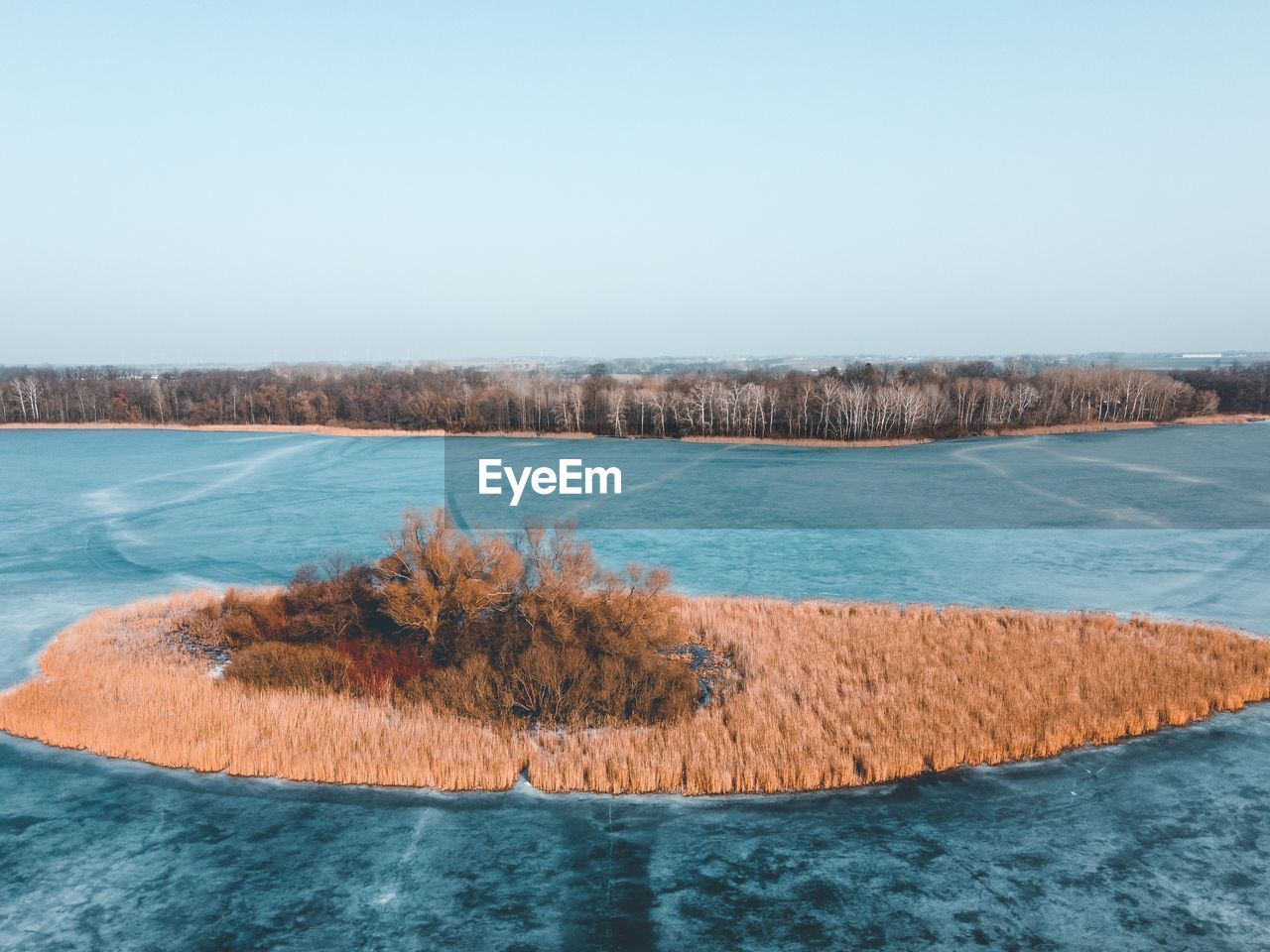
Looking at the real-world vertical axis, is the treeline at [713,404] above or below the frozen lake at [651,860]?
above

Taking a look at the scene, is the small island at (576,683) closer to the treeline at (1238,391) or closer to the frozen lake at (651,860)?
the frozen lake at (651,860)

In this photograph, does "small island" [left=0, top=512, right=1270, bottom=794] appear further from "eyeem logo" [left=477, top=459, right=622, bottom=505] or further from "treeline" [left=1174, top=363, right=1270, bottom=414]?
"treeline" [left=1174, top=363, right=1270, bottom=414]

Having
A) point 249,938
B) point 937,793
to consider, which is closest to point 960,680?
point 937,793

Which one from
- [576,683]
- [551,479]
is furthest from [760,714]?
[551,479]

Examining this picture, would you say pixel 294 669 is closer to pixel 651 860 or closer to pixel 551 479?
pixel 651 860

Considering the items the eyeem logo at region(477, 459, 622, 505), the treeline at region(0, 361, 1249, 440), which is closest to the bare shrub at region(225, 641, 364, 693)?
the eyeem logo at region(477, 459, 622, 505)

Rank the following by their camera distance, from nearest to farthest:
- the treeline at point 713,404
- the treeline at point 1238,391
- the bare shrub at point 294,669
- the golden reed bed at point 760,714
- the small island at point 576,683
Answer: the golden reed bed at point 760,714, the small island at point 576,683, the bare shrub at point 294,669, the treeline at point 713,404, the treeline at point 1238,391

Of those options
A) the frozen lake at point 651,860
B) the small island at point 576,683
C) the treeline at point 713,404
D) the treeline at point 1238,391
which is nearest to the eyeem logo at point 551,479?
the small island at point 576,683
